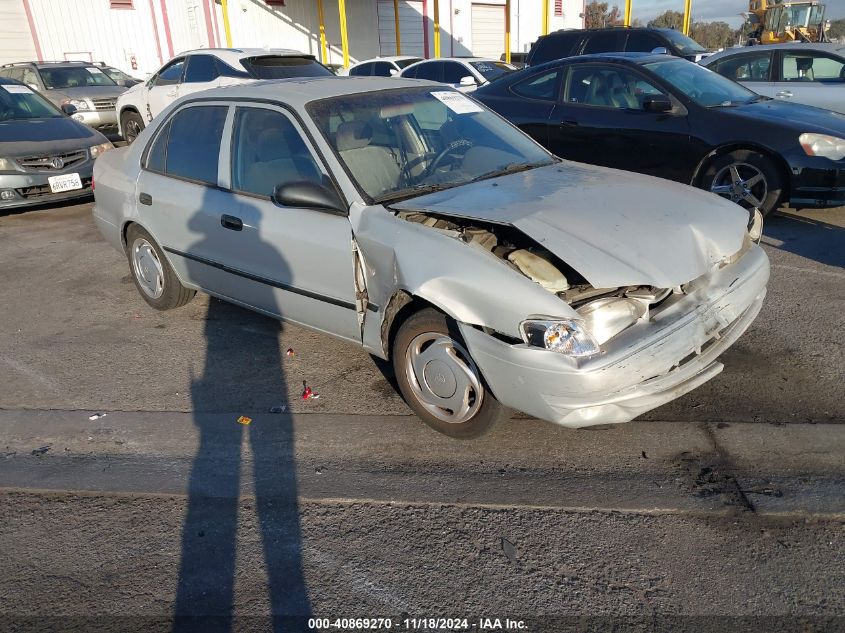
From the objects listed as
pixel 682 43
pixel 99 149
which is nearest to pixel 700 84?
pixel 682 43

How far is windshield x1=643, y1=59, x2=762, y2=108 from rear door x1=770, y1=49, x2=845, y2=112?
269 centimetres

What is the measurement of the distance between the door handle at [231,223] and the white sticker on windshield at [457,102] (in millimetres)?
1473

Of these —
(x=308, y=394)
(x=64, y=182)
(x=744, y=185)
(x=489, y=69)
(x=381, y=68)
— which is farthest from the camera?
(x=381, y=68)

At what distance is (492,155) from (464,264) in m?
1.40

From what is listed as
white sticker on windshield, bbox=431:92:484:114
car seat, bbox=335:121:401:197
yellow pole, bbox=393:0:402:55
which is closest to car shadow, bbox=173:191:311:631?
car seat, bbox=335:121:401:197

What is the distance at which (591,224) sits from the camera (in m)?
3.24

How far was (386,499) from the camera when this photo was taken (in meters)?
3.12

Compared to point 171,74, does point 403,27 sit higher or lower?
lower

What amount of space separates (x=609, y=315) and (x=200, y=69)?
33.5ft

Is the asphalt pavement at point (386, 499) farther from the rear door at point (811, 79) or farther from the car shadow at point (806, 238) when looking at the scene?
the rear door at point (811, 79)

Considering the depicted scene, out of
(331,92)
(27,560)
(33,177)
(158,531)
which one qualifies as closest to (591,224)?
(331,92)

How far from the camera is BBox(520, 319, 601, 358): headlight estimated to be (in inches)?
114

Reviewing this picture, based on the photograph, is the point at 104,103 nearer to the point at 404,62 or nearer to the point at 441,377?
the point at 404,62

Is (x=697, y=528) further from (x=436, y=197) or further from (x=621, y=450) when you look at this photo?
(x=436, y=197)
